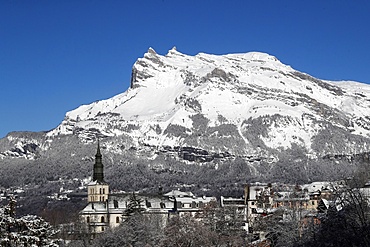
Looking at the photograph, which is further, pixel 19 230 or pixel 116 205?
pixel 116 205

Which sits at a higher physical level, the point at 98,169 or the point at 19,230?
the point at 98,169

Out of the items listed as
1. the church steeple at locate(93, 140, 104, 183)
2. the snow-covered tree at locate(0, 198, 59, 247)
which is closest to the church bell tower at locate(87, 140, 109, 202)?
the church steeple at locate(93, 140, 104, 183)

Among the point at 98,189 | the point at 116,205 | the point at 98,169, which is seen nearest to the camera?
the point at 116,205

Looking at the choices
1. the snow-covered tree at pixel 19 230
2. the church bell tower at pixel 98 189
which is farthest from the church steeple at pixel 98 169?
the snow-covered tree at pixel 19 230

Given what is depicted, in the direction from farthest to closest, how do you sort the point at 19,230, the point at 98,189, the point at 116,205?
the point at 98,189 → the point at 116,205 → the point at 19,230

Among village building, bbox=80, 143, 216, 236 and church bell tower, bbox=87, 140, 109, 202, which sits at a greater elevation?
church bell tower, bbox=87, 140, 109, 202

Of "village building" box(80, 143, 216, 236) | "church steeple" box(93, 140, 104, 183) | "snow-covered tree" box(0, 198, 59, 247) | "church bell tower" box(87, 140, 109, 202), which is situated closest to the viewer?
"snow-covered tree" box(0, 198, 59, 247)

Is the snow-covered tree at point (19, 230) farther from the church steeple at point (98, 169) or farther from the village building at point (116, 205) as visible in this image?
the church steeple at point (98, 169)

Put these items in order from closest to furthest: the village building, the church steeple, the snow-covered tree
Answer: the snow-covered tree, the village building, the church steeple

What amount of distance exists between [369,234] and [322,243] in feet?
33.5

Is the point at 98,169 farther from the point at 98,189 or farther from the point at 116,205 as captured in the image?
the point at 116,205

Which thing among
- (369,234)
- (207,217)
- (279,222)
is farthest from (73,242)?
(369,234)

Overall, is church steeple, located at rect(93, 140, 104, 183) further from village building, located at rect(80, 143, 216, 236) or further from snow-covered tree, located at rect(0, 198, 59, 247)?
snow-covered tree, located at rect(0, 198, 59, 247)

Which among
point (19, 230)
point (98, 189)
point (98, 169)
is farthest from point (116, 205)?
point (19, 230)
